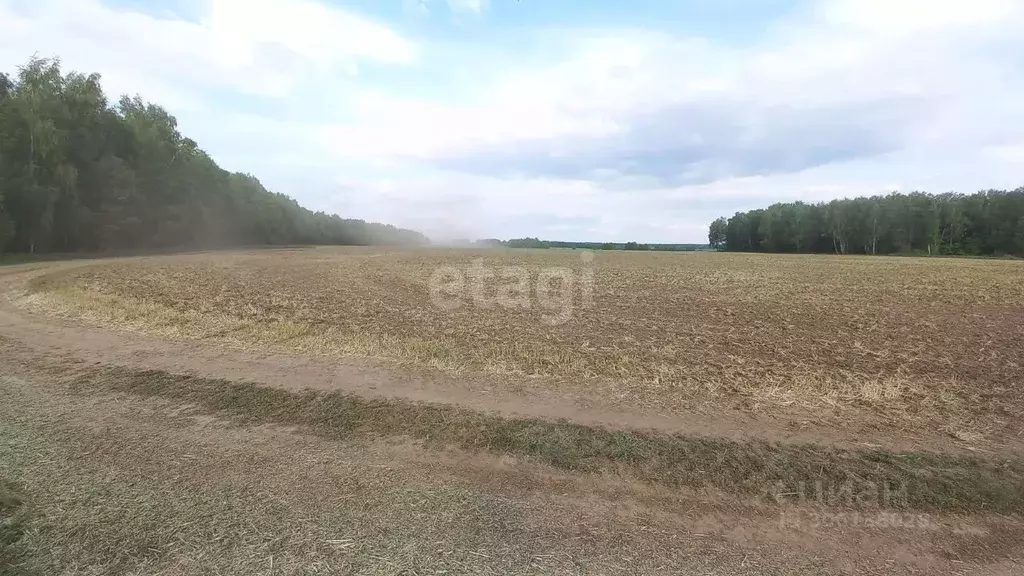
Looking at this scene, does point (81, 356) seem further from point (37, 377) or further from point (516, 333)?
point (516, 333)

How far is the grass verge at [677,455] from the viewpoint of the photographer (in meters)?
5.09

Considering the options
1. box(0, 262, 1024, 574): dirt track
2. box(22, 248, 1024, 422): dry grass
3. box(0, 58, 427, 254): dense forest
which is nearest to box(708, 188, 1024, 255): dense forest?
box(22, 248, 1024, 422): dry grass

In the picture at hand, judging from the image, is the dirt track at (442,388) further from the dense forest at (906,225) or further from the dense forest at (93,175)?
the dense forest at (906,225)

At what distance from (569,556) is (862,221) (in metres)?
137

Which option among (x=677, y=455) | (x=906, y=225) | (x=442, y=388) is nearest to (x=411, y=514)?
(x=677, y=455)

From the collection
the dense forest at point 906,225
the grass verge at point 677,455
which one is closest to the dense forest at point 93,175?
the grass verge at point 677,455

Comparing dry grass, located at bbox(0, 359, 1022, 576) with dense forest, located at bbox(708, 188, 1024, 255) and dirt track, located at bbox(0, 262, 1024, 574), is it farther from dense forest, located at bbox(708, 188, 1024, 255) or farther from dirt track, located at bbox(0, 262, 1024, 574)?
dense forest, located at bbox(708, 188, 1024, 255)

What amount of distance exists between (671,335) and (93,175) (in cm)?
6088

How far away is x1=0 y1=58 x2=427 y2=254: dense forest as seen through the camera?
3962cm

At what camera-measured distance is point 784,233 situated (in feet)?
414

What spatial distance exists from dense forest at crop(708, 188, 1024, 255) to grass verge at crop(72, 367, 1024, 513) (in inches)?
4835

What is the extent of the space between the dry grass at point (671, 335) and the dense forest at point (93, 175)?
2759 centimetres

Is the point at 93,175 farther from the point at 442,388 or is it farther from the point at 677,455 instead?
the point at 677,455

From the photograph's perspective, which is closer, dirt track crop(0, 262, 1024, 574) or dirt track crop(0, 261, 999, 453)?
dirt track crop(0, 262, 1024, 574)
